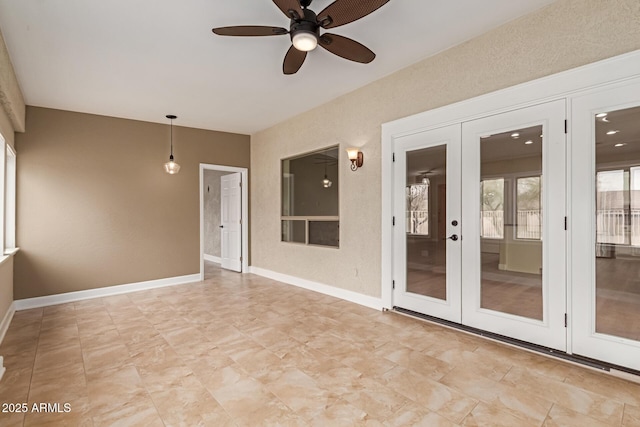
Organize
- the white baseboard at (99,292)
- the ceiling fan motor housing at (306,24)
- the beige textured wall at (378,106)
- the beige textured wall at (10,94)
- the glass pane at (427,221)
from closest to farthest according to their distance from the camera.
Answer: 1. the ceiling fan motor housing at (306,24)
2. the beige textured wall at (378,106)
3. the beige textured wall at (10,94)
4. the glass pane at (427,221)
5. the white baseboard at (99,292)

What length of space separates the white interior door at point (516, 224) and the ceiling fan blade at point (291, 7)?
204 centimetres

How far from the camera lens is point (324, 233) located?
5.22m

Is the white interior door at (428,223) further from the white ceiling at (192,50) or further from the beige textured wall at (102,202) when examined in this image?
the beige textured wall at (102,202)

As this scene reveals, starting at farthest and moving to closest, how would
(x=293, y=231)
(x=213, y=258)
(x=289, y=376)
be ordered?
1. (x=213, y=258)
2. (x=293, y=231)
3. (x=289, y=376)

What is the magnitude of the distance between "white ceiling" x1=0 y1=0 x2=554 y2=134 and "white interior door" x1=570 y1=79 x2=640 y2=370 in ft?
3.58

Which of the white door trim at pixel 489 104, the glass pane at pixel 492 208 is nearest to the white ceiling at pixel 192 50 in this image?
the white door trim at pixel 489 104

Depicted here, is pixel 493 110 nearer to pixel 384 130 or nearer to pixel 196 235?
pixel 384 130

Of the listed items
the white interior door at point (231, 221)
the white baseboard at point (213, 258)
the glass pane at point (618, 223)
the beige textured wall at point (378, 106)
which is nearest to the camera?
the glass pane at point (618, 223)

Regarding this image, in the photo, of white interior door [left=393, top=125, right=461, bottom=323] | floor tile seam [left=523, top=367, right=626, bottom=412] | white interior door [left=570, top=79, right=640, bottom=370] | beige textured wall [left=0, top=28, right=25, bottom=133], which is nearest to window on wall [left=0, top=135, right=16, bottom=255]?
beige textured wall [left=0, top=28, right=25, bottom=133]

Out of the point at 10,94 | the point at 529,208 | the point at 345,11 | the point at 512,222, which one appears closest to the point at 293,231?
the point at 512,222

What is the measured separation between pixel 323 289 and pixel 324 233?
871mm

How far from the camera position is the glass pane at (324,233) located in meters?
4.96

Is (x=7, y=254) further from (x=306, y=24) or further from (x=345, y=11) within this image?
(x=345, y=11)

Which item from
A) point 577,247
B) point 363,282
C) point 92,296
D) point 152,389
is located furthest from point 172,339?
point 577,247
